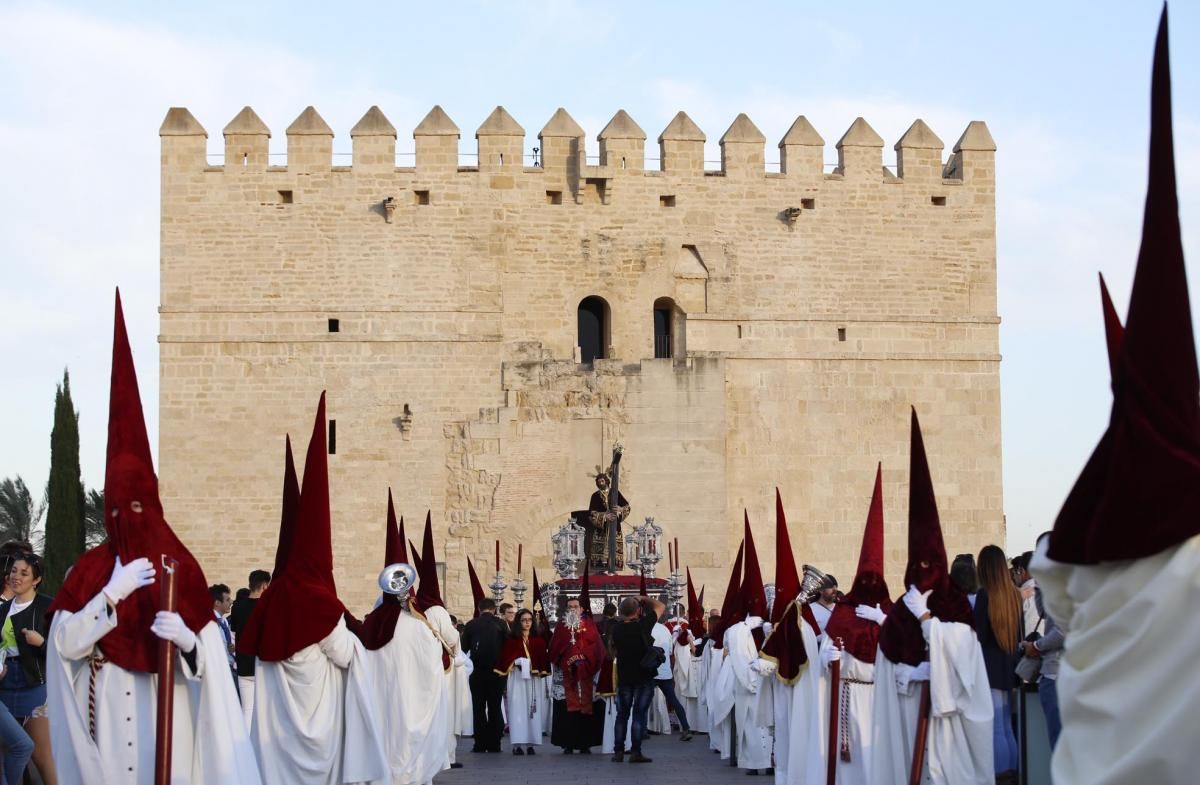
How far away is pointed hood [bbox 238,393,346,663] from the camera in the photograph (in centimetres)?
842

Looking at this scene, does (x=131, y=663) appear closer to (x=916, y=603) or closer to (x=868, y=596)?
(x=916, y=603)

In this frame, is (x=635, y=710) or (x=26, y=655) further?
(x=635, y=710)

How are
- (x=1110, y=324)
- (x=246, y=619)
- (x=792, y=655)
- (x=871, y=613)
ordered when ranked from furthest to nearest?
1. (x=246, y=619)
2. (x=792, y=655)
3. (x=871, y=613)
4. (x=1110, y=324)

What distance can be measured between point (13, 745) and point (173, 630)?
2.07m

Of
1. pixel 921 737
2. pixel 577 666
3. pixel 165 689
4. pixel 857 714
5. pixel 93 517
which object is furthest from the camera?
pixel 93 517

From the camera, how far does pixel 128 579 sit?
6418 mm

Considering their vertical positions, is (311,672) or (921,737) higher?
(311,672)

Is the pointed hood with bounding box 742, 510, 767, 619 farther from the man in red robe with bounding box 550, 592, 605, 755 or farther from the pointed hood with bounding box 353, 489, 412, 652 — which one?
the pointed hood with bounding box 353, 489, 412, 652

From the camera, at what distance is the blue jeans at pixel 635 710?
1429 cm

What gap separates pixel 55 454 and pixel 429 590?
808 inches

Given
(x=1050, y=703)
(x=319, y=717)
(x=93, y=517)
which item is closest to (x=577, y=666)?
(x=319, y=717)

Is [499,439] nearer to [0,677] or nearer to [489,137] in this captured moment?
[489,137]

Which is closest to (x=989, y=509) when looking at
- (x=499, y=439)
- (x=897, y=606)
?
(x=499, y=439)

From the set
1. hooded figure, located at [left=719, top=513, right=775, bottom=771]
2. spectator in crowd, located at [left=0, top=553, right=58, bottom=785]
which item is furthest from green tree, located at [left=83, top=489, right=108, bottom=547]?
spectator in crowd, located at [left=0, top=553, right=58, bottom=785]
